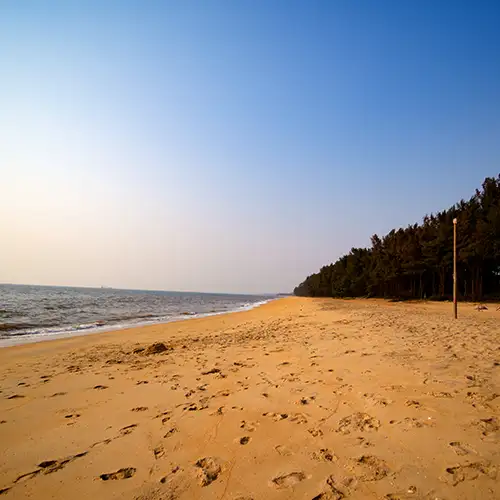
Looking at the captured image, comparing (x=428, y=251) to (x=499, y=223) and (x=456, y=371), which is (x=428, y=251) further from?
(x=456, y=371)

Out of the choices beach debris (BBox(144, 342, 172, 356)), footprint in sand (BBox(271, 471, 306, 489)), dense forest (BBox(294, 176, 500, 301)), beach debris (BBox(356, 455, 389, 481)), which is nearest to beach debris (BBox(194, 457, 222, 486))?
footprint in sand (BBox(271, 471, 306, 489))

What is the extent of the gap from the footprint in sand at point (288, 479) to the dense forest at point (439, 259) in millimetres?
40391

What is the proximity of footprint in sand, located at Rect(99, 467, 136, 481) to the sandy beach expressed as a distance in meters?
0.02

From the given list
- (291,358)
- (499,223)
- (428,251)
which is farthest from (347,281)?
(291,358)

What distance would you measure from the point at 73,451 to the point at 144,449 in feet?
2.87

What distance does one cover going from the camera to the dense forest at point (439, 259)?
117 feet

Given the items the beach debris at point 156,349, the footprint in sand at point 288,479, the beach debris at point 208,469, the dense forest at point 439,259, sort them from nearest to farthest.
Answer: the footprint in sand at point 288,479
the beach debris at point 208,469
the beach debris at point 156,349
the dense forest at point 439,259

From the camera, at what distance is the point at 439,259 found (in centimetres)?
4053

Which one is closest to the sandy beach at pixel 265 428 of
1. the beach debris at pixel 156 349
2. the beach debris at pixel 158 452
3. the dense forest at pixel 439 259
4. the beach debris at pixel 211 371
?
the beach debris at pixel 158 452

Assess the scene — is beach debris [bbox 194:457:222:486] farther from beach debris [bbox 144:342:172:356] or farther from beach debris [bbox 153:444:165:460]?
beach debris [bbox 144:342:172:356]

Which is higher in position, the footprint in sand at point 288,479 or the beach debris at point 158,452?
the footprint in sand at point 288,479

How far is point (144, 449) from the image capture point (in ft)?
11.5

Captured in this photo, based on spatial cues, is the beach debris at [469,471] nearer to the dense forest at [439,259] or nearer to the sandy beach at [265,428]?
the sandy beach at [265,428]

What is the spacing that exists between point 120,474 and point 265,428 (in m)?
1.69
